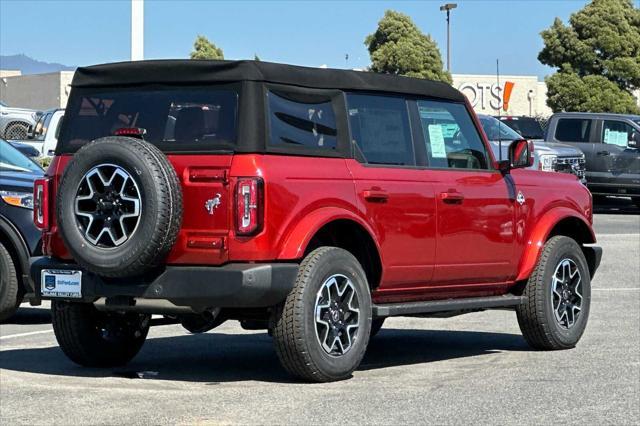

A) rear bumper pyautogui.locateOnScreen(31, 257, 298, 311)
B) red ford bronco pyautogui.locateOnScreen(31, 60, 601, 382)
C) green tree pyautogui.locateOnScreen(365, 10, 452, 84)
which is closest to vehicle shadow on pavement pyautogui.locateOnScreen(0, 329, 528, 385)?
red ford bronco pyautogui.locateOnScreen(31, 60, 601, 382)

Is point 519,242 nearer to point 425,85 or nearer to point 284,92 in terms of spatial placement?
point 425,85

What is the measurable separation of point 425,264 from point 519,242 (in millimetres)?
1159

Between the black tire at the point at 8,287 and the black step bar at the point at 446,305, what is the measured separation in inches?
155

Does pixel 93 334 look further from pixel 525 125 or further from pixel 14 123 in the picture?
pixel 14 123

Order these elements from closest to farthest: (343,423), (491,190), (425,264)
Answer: (343,423) < (425,264) < (491,190)

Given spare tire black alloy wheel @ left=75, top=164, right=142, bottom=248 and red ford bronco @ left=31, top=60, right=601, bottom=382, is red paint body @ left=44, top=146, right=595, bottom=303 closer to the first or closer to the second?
red ford bronco @ left=31, top=60, right=601, bottom=382

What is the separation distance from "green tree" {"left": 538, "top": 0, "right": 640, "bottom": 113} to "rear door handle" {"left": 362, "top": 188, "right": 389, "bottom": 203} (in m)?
51.8

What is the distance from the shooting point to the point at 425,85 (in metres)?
9.91

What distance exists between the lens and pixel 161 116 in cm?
869

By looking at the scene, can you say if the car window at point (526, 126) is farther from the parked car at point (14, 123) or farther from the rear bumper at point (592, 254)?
the rear bumper at point (592, 254)

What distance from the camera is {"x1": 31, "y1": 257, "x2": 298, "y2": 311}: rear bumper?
26.5 feet

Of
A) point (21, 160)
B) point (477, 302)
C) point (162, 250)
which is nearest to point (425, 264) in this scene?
point (477, 302)

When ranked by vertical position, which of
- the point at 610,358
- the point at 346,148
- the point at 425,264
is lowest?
the point at 610,358

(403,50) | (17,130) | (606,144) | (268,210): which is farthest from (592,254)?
(403,50)
